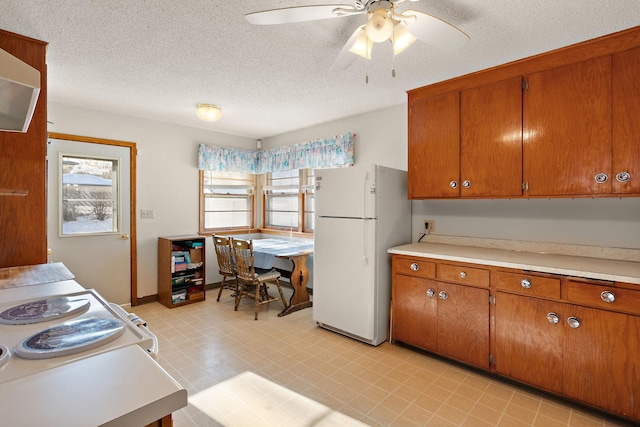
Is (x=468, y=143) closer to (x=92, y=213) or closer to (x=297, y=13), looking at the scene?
(x=297, y=13)

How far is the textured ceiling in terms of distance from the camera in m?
1.80

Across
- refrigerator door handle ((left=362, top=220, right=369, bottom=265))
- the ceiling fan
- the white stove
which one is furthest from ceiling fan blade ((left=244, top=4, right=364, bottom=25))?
refrigerator door handle ((left=362, top=220, right=369, bottom=265))

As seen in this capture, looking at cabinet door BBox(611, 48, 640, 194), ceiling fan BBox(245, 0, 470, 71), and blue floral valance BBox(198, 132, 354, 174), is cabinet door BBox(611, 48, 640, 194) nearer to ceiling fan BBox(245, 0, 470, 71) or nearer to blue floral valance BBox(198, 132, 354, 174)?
ceiling fan BBox(245, 0, 470, 71)

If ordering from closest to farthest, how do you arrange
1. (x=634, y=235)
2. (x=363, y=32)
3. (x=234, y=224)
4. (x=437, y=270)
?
(x=363, y=32) → (x=634, y=235) → (x=437, y=270) → (x=234, y=224)

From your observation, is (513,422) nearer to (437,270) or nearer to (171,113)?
(437,270)

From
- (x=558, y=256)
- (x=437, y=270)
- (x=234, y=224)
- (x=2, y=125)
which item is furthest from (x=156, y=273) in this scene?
(x=558, y=256)

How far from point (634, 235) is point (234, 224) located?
4525mm

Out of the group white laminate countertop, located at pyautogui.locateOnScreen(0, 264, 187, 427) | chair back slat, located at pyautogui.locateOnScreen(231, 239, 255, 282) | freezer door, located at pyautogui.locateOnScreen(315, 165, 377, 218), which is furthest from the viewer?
chair back slat, located at pyautogui.locateOnScreen(231, 239, 255, 282)

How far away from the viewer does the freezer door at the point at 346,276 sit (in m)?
2.82

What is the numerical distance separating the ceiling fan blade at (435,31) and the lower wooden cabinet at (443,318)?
164cm

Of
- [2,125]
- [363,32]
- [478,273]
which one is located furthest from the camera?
[478,273]

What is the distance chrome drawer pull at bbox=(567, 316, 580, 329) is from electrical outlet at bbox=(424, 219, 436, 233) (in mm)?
1361

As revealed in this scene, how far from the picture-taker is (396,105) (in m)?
3.48

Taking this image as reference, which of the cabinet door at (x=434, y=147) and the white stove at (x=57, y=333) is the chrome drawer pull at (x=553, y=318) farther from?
the white stove at (x=57, y=333)
